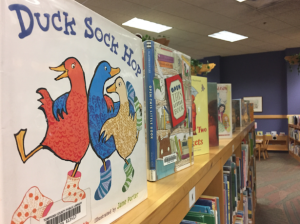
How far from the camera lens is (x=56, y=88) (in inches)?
12.0

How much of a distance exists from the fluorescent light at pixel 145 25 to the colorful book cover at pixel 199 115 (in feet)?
14.4

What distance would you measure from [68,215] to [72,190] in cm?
3

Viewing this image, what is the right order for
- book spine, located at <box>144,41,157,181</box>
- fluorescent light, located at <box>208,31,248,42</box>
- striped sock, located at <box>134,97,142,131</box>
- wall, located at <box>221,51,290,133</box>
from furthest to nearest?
wall, located at <box>221,51,290,133</box> < fluorescent light, located at <box>208,31,248,42</box> < book spine, located at <box>144,41,157,181</box> < striped sock, located at <box>134,97,142,131</box>

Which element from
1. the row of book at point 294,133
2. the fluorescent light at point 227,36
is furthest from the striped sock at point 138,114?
the row of book at point 294,133

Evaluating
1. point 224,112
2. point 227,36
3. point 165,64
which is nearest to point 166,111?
point 165,64

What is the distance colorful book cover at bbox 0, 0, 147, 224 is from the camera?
0.26m

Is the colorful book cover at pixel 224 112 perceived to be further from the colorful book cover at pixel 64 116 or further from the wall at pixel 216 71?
the wall at pixel 216 71

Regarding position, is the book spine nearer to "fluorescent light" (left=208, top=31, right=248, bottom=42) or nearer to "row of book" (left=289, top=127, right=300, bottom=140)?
"fluorescent light" (left=208, top=31, right=248, bottom=42)

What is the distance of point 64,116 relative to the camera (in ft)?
1.03

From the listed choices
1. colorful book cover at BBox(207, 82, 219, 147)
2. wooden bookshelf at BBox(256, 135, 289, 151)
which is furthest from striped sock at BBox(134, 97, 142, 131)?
wooden bookshelf at BBox(256, 135, 289, 151)

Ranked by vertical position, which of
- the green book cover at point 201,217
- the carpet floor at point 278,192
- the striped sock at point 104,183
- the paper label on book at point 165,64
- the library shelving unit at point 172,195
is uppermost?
the paper label on book at point 165,64

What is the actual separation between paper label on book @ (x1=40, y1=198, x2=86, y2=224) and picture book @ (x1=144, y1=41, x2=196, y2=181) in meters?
0.29

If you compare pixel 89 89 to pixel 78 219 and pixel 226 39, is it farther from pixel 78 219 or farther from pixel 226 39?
pixel 226 39

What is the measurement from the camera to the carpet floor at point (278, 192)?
11.7 ft
